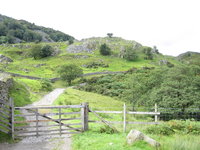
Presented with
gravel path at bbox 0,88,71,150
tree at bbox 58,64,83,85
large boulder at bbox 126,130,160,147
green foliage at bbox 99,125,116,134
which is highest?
tree at bbox 58,64,83,85

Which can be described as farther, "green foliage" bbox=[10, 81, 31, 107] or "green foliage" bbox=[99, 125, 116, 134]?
"green foliage" bbox=[10, 81, 31, 107]

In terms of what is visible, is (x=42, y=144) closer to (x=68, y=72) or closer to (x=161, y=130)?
(x=161, y=130)

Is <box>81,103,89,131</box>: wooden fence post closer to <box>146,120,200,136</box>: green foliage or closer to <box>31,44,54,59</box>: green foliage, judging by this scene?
<box>146,120,200,136</box>: green foliage

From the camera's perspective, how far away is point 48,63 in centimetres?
9750

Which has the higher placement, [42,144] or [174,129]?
[174,129]

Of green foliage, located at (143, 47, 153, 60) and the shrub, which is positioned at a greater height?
green foliage, located at (143, 47, 153, 60)

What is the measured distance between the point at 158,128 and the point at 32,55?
107969mm

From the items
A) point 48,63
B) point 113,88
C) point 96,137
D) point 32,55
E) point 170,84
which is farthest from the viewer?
point 32,55

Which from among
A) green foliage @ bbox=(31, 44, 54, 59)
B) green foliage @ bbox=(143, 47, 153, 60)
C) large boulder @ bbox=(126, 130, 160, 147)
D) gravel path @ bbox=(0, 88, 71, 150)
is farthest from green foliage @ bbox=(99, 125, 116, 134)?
green foliage @ bbox=(143, 47, 153, 60)

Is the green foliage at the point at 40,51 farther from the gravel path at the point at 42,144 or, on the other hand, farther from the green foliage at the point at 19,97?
the gravel path at the point at 42,144

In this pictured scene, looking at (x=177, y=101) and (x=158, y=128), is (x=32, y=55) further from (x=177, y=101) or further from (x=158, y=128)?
(x=158, y=128)

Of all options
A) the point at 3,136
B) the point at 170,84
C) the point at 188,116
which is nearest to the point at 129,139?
the point at 3,136

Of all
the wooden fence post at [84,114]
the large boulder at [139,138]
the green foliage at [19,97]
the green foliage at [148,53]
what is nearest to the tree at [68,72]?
the green foliage at [19,97]

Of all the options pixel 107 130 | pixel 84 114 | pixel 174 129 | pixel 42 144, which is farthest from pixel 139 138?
pixel 42 144
